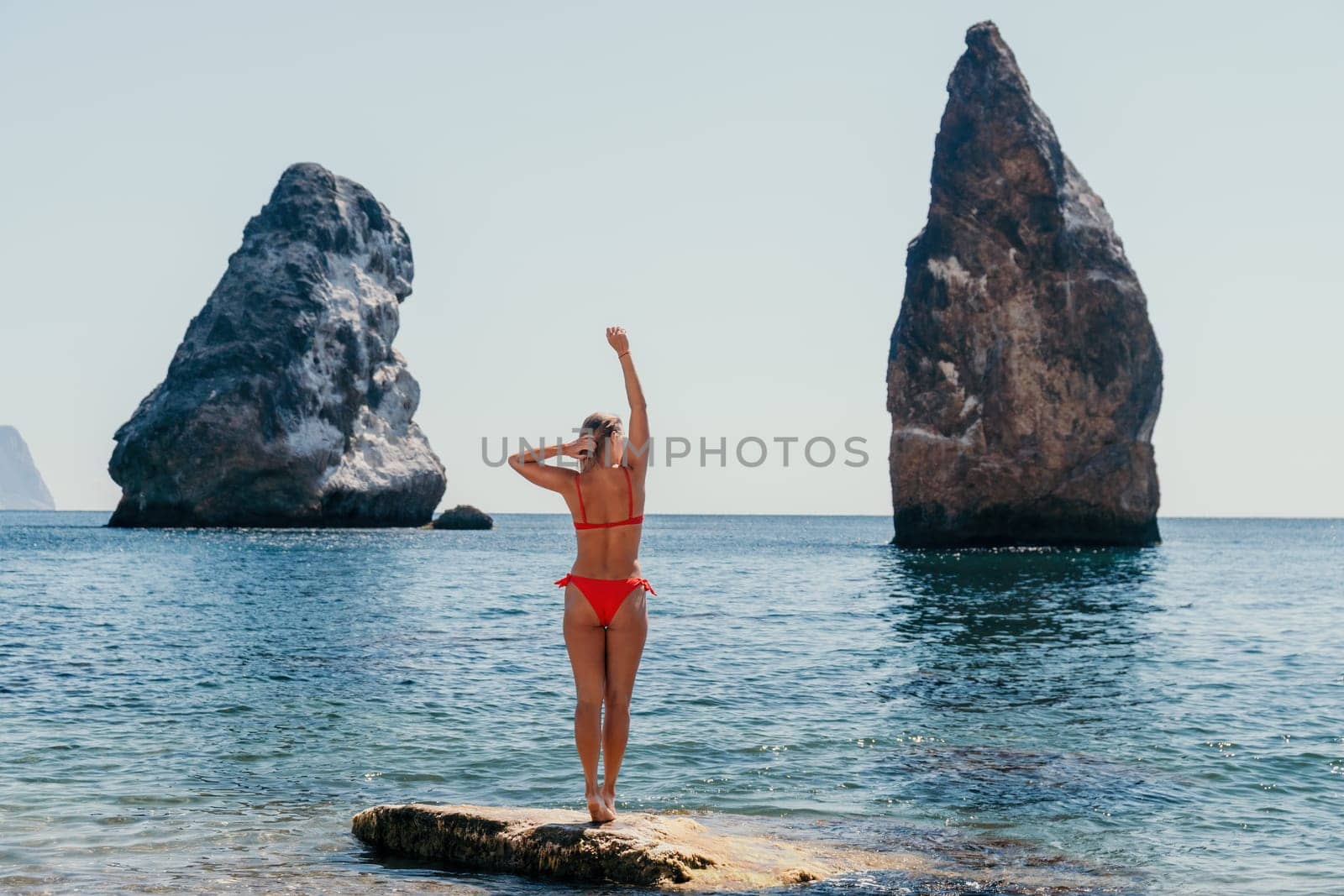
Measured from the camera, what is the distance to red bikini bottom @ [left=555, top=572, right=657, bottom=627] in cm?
752

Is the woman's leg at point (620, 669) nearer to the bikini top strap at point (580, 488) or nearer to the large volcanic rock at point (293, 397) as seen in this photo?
the bikini top strap at point (580, 488)

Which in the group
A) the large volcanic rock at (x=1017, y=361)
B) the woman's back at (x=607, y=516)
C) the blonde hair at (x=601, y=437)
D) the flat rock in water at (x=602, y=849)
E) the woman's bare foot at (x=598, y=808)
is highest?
the large volcanic rock at (x=1017, y=361)

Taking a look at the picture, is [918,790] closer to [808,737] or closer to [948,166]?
[808,737]

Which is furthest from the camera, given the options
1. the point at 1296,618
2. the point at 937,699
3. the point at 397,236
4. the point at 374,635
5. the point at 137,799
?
the point at 397,236

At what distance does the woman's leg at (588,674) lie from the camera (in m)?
7.55

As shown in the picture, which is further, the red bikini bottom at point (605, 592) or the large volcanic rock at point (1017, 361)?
the large volcanic rock at point (1017, 361)

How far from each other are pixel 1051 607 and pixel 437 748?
2021 centimetres

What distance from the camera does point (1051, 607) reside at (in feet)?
96.0

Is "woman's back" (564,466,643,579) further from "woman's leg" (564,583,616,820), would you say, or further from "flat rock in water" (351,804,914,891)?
"flat rock in water" (351,804,914,891)

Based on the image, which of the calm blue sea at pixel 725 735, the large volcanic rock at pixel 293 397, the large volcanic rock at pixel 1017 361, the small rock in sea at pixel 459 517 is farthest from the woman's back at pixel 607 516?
the small rock in sea at pixel 459 517

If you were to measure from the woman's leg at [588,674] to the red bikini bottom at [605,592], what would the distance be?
0.04 meters

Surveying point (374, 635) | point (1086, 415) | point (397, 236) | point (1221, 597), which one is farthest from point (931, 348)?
point (397, 236)

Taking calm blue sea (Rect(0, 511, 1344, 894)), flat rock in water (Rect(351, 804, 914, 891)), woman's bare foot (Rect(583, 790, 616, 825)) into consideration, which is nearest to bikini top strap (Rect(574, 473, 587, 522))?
woman's bare foot (Rect(583, 790, 616, 825))

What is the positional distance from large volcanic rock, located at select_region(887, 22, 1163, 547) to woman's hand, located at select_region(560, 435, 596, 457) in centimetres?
5474
